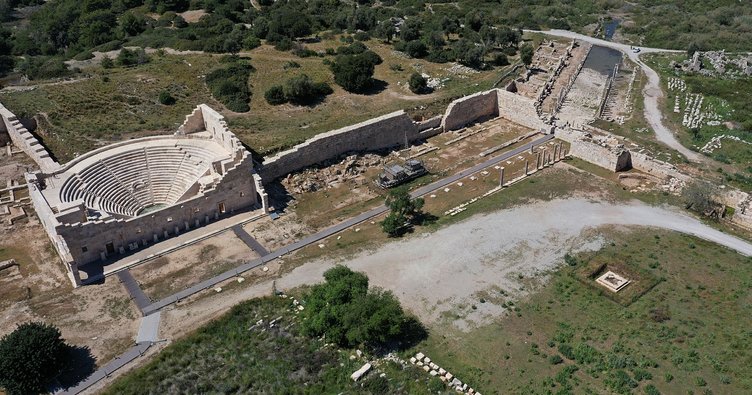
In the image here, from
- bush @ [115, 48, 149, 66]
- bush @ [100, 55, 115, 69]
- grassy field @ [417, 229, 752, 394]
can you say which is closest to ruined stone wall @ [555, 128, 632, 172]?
grassy field @ [417, 229, 752, 394]

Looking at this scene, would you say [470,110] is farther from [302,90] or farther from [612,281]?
[612,281]

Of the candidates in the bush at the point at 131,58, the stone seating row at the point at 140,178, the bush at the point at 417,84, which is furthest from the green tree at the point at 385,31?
the stone seating row at the point at 140,178

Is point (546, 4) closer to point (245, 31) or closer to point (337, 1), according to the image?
point (337, 1)

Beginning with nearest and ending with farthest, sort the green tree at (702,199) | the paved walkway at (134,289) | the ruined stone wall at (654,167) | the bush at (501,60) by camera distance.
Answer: the paved walkway at (134,289) < the green tree at (702,199) < the ruined stone wall at (654,167) < the bush at (501,60)

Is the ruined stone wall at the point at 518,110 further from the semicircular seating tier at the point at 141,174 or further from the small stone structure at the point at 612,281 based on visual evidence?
the semicircular seating tier at the point at 141,174

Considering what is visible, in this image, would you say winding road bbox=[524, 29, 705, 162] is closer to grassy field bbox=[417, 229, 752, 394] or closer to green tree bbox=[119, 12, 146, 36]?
grassy field bbox=[417, 229, 752, 394]

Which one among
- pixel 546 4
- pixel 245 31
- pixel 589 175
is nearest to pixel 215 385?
pixel 589 175

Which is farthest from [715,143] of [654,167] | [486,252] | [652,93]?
[486,252]
